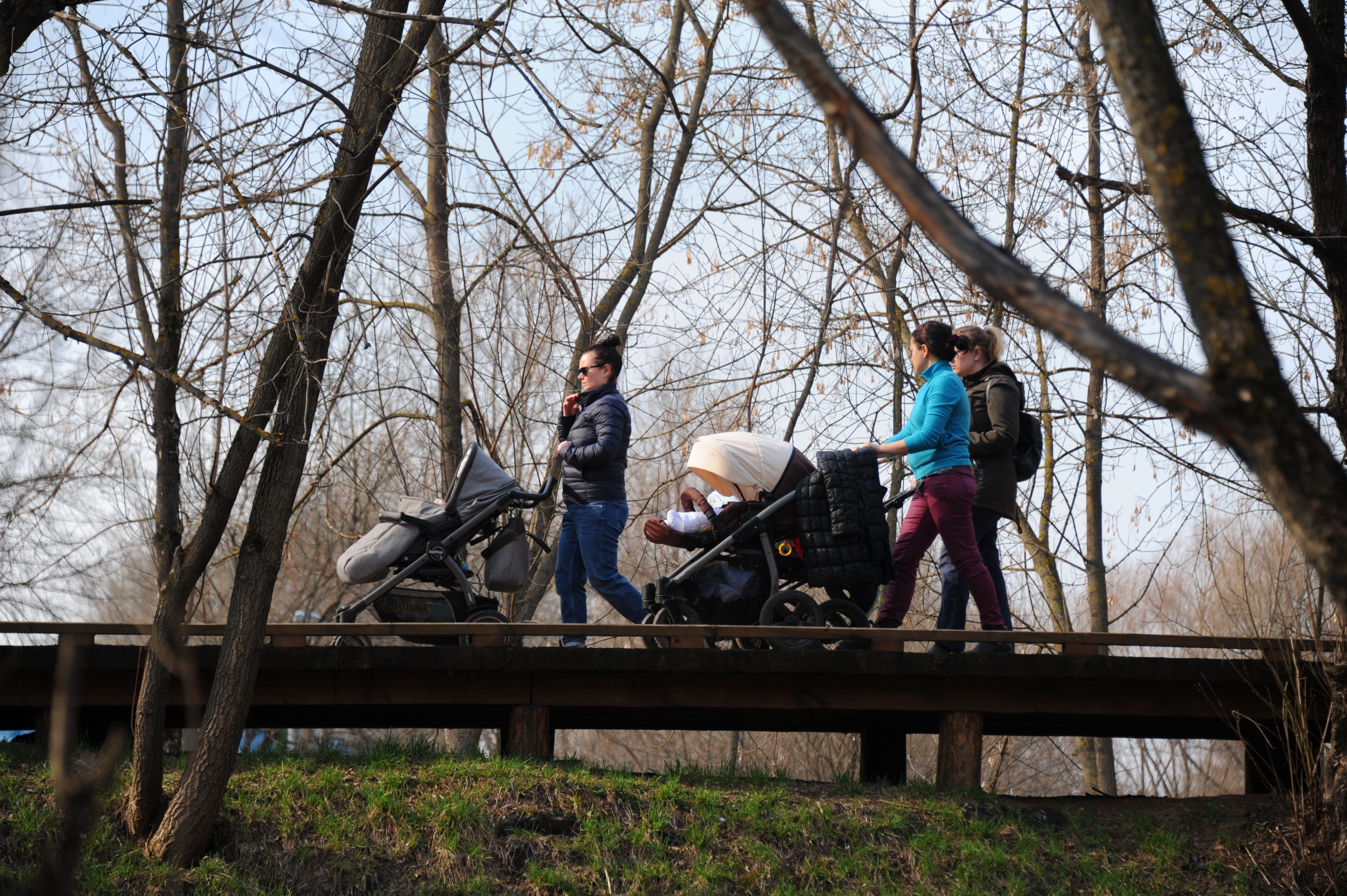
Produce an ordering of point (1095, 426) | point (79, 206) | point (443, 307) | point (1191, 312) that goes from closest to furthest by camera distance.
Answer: point (1191, 312), point (79, 206), point (443, 307), point (1095, 426)

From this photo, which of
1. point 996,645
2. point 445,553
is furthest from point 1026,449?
point 445,553

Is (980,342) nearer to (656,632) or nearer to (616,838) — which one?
(656,632)

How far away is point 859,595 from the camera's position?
21.1 feet

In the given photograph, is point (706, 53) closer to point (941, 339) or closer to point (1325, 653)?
point (941, 339)

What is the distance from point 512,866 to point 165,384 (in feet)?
9.05

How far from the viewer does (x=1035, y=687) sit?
6.07m

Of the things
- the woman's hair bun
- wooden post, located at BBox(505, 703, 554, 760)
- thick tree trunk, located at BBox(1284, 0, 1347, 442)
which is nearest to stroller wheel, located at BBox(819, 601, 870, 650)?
wooden post, located at BBox(505, 703, 554, 760)

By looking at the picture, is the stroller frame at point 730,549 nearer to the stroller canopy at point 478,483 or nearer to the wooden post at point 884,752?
the stroller canopy at point 478,483

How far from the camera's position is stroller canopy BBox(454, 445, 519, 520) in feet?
21.4

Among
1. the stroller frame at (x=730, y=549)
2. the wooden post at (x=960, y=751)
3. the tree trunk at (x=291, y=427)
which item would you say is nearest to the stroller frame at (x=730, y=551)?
the stroller frame at (x=730, y=549)

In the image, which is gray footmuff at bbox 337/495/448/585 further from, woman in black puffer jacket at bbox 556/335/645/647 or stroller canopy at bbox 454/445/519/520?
woman in black puffer jacket at bbox 556/335/645/647

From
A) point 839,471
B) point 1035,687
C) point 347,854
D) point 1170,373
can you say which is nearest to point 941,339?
point 839,471

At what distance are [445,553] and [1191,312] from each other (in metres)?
5.15

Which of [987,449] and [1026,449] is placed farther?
[1026,449]
